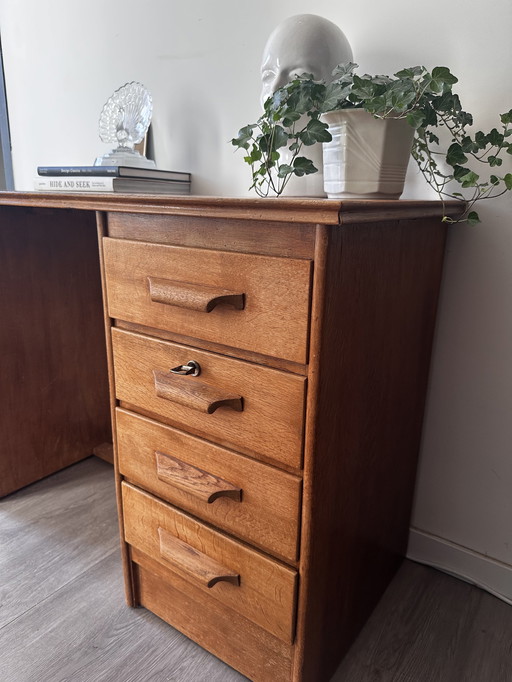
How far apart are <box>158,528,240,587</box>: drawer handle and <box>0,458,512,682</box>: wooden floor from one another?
21 cm

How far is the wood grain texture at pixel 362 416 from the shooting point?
71cm

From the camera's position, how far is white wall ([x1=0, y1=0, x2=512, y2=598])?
0.94 meters

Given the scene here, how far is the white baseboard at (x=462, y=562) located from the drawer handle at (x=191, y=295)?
82 cm

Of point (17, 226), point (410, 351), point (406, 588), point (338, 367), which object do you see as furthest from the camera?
point (17, 226)

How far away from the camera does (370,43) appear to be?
1.02 metres

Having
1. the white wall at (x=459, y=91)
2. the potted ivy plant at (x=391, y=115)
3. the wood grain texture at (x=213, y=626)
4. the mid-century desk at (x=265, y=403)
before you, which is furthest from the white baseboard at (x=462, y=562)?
the potted ivy plant at (x=391, y=115)

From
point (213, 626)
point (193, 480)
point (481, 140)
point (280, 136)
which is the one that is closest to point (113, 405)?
point (193, 480)

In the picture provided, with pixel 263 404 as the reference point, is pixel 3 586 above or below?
below

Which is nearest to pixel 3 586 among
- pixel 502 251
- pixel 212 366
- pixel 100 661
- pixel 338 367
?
pixel 100 661

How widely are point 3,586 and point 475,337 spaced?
3.75 ft

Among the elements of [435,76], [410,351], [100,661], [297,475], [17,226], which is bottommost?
[100,661]

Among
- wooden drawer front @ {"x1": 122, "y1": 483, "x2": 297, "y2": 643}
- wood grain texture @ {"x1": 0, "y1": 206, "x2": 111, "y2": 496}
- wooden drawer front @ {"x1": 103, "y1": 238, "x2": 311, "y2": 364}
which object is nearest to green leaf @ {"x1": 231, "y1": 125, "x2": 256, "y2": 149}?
wooden drawer front @ {"x1": 103, "y1": 238, "x2": 311, "y2": 364}

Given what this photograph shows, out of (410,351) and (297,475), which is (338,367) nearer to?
(297,475)

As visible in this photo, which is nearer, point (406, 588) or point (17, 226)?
point (406, 588)
